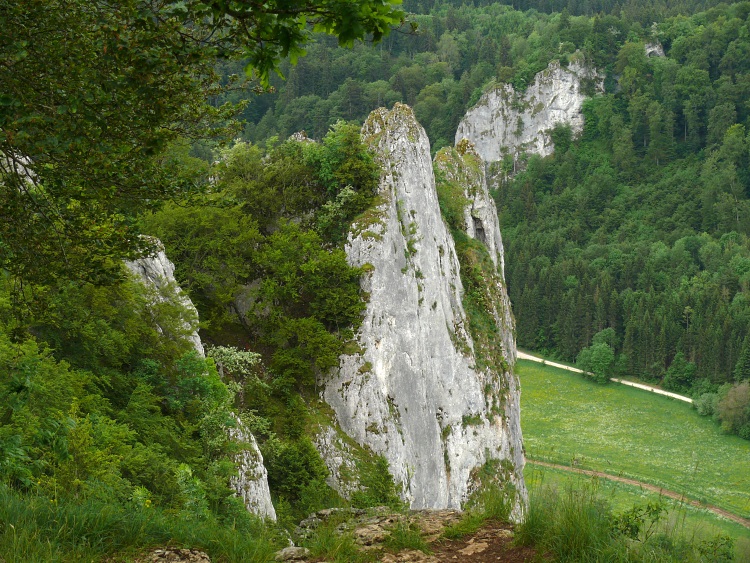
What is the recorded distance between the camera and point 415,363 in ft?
99.5

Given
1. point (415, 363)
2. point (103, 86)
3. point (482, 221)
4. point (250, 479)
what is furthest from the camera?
point (482, 221)

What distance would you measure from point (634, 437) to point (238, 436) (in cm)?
6881

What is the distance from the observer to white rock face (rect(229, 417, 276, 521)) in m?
19.0

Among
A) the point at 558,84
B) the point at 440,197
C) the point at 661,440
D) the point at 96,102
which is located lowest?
the point at 661,440

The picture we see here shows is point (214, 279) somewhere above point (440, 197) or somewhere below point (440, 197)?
below

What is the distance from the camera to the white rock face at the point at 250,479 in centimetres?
1897

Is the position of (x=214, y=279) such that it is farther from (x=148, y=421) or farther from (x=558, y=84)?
(x=558, y=84)

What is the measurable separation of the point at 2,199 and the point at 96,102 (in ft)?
7.90

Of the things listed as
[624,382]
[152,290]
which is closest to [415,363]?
[152,290]

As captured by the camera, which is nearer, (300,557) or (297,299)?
(300,557)

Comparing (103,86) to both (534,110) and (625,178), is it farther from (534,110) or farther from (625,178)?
(534,110)

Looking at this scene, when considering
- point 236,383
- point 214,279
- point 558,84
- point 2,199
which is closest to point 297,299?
point 214,279

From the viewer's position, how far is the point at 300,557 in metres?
8.80

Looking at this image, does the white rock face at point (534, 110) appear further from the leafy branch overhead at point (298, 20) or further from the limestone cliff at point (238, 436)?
the leafy branch overhead at point (298, 20)
